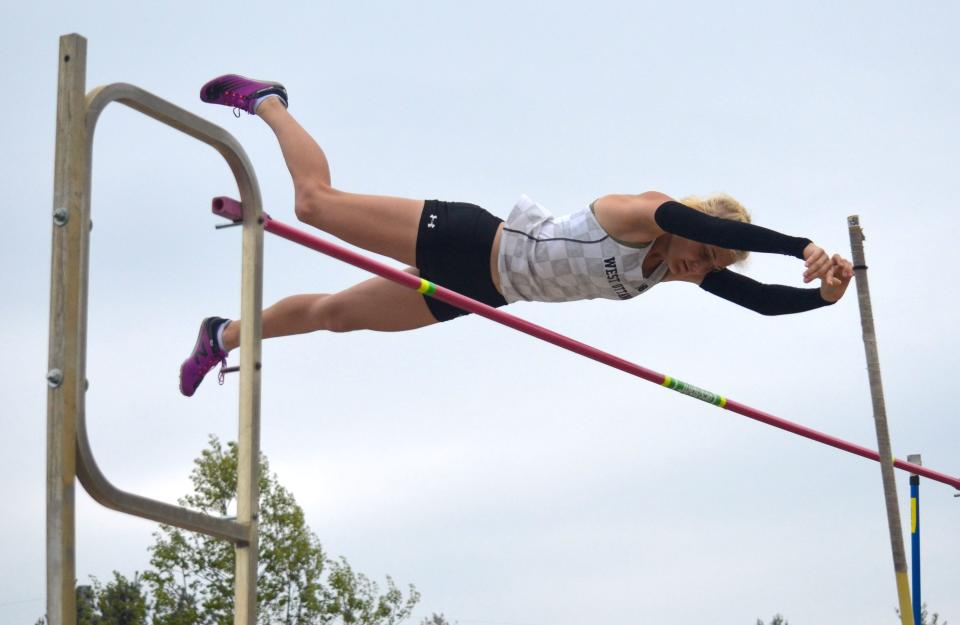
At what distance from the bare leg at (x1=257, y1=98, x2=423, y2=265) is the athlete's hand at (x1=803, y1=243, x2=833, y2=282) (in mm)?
1347

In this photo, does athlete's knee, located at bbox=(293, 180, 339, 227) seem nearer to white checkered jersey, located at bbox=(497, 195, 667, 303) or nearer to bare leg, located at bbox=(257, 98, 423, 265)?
bare leg, located at bbox=(257, 98, 423, 265)

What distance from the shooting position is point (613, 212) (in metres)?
4.68

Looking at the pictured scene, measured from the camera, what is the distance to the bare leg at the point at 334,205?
15.2 ft

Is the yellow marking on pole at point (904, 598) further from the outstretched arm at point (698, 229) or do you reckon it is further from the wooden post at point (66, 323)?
the wooden post at point (66, 323)

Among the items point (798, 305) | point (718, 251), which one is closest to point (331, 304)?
point (718, 251)

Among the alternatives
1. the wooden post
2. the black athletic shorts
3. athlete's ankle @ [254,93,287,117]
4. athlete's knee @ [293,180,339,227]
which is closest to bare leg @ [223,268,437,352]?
the black athletic shorts

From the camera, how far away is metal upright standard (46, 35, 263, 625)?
2195mm

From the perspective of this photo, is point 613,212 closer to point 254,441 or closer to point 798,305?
point 798,305

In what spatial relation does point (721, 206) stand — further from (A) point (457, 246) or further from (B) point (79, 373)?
(B) point (79, 373)

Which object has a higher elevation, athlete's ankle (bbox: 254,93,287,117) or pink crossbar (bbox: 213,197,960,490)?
athlete's ankle (bbox: 254,93,287,117)

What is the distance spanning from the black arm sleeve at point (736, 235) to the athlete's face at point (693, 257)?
0.46 meters

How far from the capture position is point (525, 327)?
190 inches

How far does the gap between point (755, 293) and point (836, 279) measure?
80 centimetres

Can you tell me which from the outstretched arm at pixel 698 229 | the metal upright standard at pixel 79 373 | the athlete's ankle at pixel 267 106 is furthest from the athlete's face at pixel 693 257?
the metal upright standard at pixel 79 373
